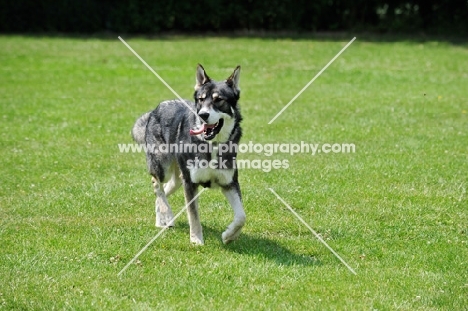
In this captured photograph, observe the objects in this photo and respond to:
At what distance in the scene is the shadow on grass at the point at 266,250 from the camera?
684cm

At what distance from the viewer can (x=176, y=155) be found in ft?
25.1

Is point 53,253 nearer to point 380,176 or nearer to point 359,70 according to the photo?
point 380,176

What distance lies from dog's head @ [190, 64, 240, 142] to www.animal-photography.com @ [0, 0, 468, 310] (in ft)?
0.05

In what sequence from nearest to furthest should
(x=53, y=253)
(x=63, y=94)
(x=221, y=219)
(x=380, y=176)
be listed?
(x=53, y=253), (x=221, y=219), (x=380, y=176), (x=63, y=94)

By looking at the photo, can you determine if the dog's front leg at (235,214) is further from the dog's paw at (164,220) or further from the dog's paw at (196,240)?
the dog's paw at (164,220)

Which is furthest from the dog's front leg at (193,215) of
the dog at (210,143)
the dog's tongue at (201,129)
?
the dog's tongue at (201,129)

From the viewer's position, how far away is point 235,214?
709cm

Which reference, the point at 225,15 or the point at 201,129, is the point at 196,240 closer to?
the point at 201,129

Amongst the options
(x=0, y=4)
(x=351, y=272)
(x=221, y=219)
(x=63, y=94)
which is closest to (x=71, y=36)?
(x=0, y=4)

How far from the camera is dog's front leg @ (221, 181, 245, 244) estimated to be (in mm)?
7031

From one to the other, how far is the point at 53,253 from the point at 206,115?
2.05 meters

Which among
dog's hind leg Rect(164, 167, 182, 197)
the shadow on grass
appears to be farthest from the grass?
dog's hind leg Rect(164, 167, 182, 197)

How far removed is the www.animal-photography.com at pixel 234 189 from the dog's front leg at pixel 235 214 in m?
0.02

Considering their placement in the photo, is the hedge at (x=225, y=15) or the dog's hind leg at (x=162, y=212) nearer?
the dog's hind leg at (x=162, y=212)
